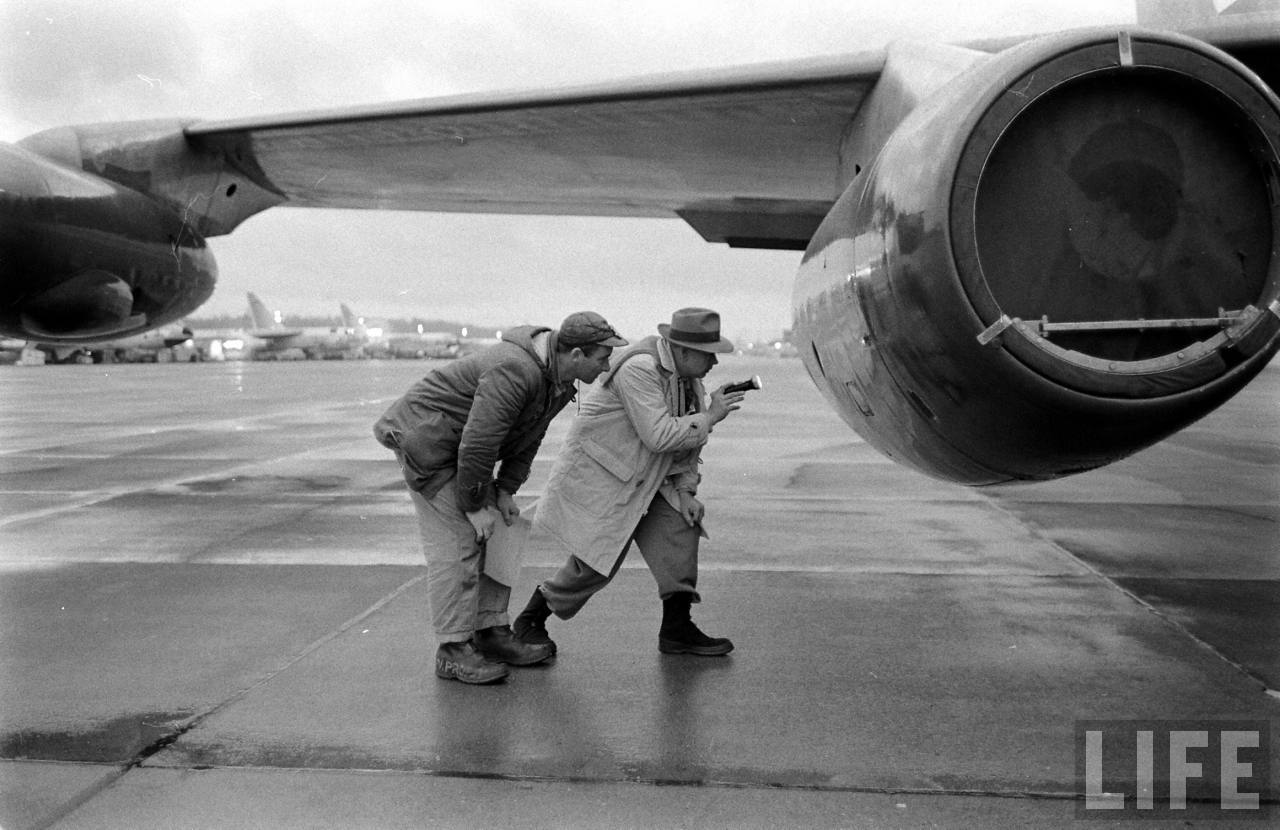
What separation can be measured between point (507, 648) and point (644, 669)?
57cm

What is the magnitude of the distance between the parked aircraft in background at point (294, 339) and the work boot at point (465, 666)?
7709cm

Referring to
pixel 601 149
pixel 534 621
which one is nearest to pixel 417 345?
pixel 601 149

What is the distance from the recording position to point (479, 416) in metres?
3.86

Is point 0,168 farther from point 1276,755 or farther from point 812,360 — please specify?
point 1276,755

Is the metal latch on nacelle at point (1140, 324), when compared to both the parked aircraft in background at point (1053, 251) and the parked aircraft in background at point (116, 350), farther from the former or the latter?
the parked aircraft in background at point (116, 350)

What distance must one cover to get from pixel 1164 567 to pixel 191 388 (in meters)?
26.7

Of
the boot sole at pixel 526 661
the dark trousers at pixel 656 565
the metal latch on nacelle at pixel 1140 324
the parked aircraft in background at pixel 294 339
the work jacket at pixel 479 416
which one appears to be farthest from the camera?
the parked aircraft in background at pixel 294 339

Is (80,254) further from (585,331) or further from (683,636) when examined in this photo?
(683,636)

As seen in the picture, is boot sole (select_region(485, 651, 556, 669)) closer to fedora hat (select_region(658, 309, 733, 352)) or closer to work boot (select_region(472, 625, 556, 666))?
work boot (select_region(472, 625, 556, 666))

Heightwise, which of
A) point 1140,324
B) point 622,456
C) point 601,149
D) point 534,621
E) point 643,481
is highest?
point 601,149

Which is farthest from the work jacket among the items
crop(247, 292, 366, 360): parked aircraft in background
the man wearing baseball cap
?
crop(247, 292, 366, 360): parked aircraft in background

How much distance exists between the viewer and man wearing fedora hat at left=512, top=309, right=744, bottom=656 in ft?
13.8

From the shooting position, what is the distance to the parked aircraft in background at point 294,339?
7700 centimetres

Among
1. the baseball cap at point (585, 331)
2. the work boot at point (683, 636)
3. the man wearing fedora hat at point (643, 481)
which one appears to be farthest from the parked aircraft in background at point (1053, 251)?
the work boot at point (683, 636)
